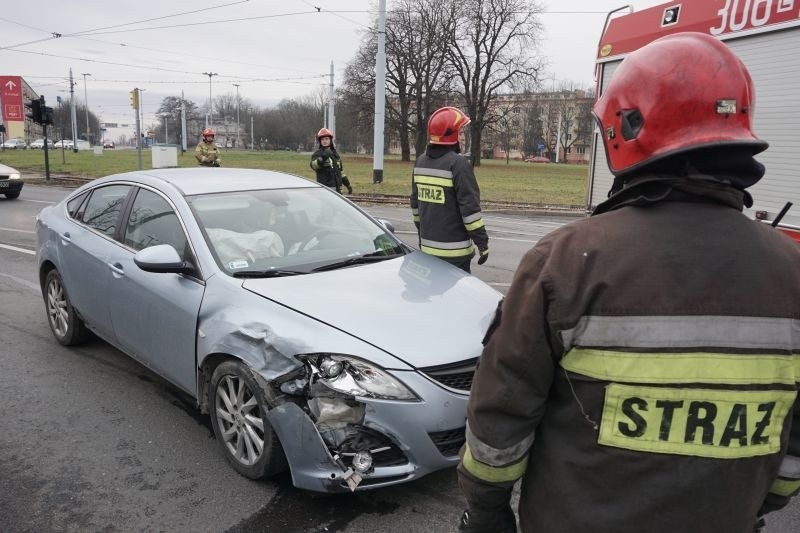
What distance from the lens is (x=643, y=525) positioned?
128 centimetres

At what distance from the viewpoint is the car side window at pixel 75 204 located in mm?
5082

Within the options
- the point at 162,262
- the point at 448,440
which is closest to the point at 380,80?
the point at 162,262

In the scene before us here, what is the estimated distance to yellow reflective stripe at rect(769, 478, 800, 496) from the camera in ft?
4.91

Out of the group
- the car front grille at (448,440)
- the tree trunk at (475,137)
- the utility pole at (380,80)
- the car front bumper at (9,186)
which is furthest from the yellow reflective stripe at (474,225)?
the tree trunk at (475,137)

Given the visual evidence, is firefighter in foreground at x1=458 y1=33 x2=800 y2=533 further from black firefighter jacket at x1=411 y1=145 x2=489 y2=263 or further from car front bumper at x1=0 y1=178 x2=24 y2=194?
car front bumper at x1=0 y1=178 x2=24 y2=194

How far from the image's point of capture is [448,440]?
9.13ft

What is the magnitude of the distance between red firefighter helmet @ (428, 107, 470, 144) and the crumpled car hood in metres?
1.30

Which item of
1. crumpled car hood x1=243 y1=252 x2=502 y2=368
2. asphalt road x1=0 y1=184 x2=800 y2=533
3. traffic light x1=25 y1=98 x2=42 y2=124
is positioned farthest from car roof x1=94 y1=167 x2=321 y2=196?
traffic light x1=25 y1=98 x2=42 y2=124

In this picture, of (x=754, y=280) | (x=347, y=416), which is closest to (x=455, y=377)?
(x=347, y=416)

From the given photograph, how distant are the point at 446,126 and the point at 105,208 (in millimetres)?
2695

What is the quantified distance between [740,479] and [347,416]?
172 centimetres

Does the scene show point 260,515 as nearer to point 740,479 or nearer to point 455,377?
point 455,377

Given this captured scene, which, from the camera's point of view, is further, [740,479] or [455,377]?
[455,377]

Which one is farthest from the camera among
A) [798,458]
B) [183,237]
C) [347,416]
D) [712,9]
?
[712,9]
